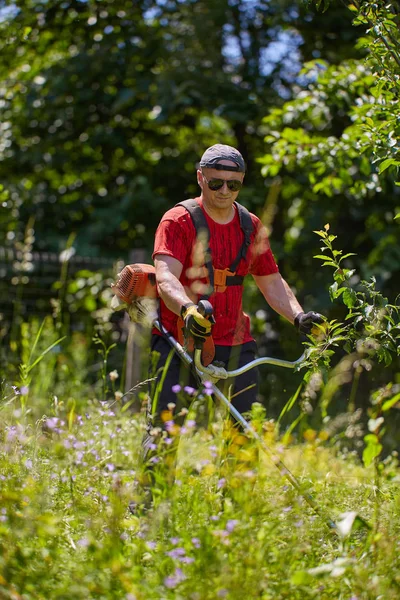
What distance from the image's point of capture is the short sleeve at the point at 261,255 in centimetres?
367

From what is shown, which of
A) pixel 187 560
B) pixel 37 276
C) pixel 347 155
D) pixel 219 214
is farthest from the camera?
pixel 37 276

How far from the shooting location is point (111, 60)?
7871 mm

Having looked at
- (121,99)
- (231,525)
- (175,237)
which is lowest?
(121,99)

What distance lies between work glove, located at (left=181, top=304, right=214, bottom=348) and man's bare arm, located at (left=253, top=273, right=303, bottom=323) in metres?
0.73

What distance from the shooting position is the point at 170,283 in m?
3.28

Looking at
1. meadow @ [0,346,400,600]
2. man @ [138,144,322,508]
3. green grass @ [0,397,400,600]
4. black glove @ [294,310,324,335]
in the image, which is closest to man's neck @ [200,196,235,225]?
man @ [138,144,322,508]

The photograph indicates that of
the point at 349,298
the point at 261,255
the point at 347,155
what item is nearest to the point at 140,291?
the point at 261,255

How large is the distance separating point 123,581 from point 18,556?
1.05 feet

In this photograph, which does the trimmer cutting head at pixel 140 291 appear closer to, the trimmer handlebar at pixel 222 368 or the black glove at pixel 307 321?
the trimmer handlebar at pixel 222 368

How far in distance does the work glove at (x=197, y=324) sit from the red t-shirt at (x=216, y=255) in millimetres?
381

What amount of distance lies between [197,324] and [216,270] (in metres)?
0.55

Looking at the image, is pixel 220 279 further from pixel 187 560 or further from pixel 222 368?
pixel 187 560

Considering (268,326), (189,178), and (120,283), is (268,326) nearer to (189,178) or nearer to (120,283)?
(189,178)

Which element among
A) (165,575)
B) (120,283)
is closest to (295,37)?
(120,283)
